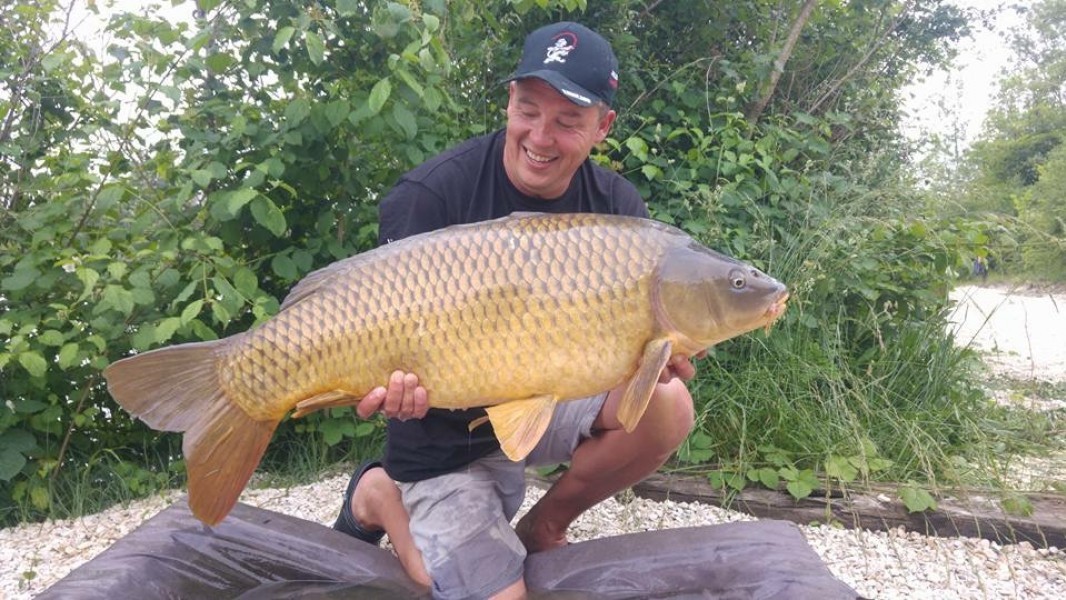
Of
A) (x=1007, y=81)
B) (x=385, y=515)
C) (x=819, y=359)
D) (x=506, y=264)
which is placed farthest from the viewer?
(x=1007, y=81)

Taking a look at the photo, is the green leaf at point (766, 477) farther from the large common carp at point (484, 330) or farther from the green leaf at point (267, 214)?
the green leaf at point (267, 214)

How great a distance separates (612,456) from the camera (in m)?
2.07

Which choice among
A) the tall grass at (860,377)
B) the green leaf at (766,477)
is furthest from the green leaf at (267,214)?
the green leaf at (766,477)

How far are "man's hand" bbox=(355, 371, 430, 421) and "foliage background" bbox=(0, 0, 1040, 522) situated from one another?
101 centimetres

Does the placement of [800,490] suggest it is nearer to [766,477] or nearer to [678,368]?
[766,477]

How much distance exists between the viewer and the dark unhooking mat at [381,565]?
1.88m

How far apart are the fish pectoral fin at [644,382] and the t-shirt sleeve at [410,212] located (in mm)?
653

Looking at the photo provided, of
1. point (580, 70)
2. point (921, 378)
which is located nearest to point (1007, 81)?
point (921, 378)

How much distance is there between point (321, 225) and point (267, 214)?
1.25ft

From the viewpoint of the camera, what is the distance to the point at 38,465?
2617mm

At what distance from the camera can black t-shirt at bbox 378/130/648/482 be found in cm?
190

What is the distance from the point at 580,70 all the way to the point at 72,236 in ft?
5.79

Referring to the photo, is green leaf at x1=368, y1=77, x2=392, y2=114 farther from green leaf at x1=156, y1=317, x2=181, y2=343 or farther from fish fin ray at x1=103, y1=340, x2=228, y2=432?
fish fin ray at x1=103, y1=340, x2=228, y2=432

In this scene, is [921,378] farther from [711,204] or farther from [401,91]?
[401,91]
